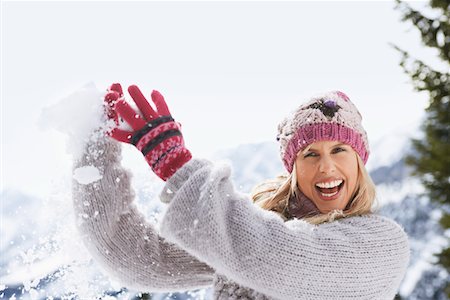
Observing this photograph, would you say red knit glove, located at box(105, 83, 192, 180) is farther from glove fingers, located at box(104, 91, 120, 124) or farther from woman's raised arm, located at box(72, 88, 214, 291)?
woman's raised arm, located at box(72, 88, 214, 291)

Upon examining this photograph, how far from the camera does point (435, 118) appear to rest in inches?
269

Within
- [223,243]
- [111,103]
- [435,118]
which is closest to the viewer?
[223,243]

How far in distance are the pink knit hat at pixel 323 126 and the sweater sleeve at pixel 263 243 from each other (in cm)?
39

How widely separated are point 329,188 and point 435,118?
443 cm

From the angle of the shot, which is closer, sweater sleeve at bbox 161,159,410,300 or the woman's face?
sweater sleeve at bbox 161,159,410,300

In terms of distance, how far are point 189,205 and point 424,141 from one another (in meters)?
5.24

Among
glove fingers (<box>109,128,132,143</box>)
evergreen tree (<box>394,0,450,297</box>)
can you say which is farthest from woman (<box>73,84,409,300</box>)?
evergreen tree (<box>394,0,450,297</box>)

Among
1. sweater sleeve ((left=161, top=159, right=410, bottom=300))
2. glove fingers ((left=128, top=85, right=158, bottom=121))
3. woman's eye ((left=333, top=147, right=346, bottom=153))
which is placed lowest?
sweater sleeve ((left=161, top=159, right=410, bottom=300))

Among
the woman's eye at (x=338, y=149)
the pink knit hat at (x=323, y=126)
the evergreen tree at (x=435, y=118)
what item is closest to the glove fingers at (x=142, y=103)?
the pink knit hat at (x=323, y=126)

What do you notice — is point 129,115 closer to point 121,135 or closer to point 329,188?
point 121,135

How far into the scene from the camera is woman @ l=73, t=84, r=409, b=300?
7.17 ft

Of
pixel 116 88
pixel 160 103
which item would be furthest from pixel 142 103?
pixel 116 88

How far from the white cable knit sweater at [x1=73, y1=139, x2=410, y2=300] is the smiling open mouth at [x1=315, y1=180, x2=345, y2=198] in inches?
6.3

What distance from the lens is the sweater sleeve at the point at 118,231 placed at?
7.87ft
